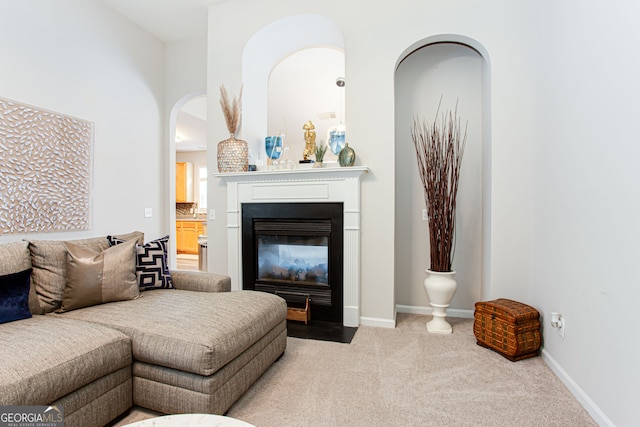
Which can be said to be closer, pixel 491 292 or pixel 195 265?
pixel 491 292

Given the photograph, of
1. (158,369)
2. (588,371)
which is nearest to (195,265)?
(158,369)

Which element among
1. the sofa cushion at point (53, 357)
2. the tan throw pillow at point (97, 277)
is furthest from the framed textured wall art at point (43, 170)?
the sofa cushion at point (53, 357)

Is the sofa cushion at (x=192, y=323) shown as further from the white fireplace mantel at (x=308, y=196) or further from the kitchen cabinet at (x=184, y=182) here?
the kitchen cabinet at (x=184, y=182)

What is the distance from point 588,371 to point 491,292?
3.29 feet

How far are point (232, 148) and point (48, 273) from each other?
1.81 metres

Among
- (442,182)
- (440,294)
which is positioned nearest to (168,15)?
(442,182)

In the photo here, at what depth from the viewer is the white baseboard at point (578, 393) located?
5.22ft

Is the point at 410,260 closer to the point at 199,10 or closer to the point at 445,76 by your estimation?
the point at 445,76

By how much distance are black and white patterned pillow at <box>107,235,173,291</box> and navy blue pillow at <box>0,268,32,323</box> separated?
24.5 inches

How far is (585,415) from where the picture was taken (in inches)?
66.0

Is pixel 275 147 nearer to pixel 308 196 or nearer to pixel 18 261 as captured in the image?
pixel 308 196

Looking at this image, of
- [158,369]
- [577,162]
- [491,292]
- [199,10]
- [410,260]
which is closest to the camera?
[158,369]

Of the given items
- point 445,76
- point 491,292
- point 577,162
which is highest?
point 445,76

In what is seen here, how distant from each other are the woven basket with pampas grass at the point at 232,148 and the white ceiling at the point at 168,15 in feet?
4.15
